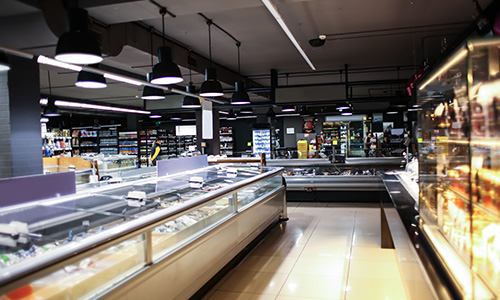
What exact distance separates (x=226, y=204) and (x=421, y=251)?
255 centimetres

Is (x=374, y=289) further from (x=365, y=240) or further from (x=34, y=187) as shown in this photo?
(x=34, y=187)

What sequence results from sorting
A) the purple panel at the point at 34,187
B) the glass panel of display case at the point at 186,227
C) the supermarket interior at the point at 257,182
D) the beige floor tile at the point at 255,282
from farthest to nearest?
the beige floor tile at the point at 255,282
the purple panel at the point at 34,187
the glass panel of display case at the point at 186,227
the supermarket interior at the point at 257,182

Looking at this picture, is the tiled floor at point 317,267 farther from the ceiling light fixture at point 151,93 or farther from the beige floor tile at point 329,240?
the ceiling light fixture at point 151,93

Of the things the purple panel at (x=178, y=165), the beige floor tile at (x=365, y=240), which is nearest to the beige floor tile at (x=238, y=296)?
the beige floor tile at (x=365, y=240)

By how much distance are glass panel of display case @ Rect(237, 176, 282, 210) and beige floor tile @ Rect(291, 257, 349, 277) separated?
1.00 meters

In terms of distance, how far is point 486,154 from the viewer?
1.81 meters

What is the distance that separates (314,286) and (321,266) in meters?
0.63

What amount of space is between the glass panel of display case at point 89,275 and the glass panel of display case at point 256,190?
2.12m

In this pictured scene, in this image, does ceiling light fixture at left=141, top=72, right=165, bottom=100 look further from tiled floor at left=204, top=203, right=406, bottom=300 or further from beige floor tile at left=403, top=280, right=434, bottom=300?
beige floor tile at left=403, top=280, right=434, bottom=300

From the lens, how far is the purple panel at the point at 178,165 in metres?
5.43

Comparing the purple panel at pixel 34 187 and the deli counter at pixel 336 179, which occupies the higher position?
the purple panel at pixel 34 187

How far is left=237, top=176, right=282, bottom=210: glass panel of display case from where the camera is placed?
4.91m

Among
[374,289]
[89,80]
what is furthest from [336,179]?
[89,80]

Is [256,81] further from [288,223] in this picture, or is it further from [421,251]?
[421,251]
